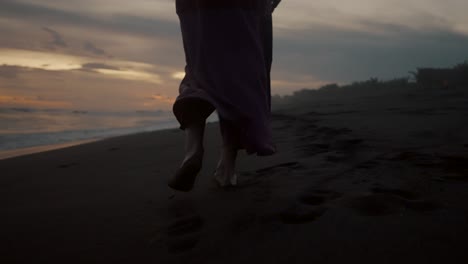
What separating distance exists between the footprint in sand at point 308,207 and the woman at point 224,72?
39cm

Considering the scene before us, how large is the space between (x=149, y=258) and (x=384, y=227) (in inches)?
30.4

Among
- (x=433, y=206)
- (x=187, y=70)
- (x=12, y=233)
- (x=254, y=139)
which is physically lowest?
(x=12, y=233)

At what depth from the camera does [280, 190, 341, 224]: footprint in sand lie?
1395mm

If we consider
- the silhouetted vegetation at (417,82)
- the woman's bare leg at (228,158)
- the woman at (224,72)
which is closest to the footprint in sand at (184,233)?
the woman at (224,72)

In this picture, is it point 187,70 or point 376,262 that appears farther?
point 187,70

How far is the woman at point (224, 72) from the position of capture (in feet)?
6.16

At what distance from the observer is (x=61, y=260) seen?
1.20 metres

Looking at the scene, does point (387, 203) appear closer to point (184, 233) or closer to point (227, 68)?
point (184, 233)

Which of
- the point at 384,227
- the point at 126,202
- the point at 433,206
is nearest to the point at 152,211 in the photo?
the point at 126,202

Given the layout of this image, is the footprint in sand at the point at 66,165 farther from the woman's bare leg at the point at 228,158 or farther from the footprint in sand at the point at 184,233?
the footprint in sand at the point at 184,233

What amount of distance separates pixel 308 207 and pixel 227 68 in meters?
0.80

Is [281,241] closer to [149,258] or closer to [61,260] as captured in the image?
[149,258]

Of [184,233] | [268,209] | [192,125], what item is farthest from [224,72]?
[184,233]

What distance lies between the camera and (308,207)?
1511 millimetres
